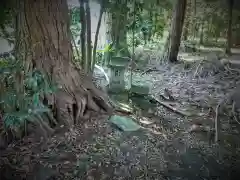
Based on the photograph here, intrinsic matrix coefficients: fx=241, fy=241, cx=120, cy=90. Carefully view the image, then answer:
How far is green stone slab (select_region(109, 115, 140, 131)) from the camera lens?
9.43 ft

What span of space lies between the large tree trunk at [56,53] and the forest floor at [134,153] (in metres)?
0.25

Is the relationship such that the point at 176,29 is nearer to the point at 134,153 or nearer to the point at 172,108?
the point at 172,108

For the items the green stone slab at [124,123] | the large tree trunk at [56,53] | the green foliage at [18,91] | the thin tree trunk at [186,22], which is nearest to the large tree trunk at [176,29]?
the thin tree trunk at [186,22]

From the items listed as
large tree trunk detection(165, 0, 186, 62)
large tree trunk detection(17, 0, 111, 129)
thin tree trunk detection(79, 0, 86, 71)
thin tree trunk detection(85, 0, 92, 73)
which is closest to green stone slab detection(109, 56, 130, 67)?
thin tree trunk detection(85, 0, 92, 73)

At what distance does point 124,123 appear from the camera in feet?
9.65

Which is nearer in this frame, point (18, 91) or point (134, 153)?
point (18, 91)

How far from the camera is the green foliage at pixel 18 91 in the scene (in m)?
2.25

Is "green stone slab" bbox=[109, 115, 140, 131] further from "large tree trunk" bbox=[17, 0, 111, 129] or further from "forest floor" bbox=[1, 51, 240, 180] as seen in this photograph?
"large tree trunk" bbox=[17, 0, 111, 129]

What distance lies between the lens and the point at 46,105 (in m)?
2.60

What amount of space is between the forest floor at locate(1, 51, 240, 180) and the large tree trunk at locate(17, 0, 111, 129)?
251 mm

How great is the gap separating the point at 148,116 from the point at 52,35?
5.45 ft

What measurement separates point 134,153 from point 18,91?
1289mm

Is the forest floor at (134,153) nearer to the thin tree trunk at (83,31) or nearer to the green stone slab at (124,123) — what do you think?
the green stone slab at (124,123)

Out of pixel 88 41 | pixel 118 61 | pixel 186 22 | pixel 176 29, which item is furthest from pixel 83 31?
pixel 186 22
